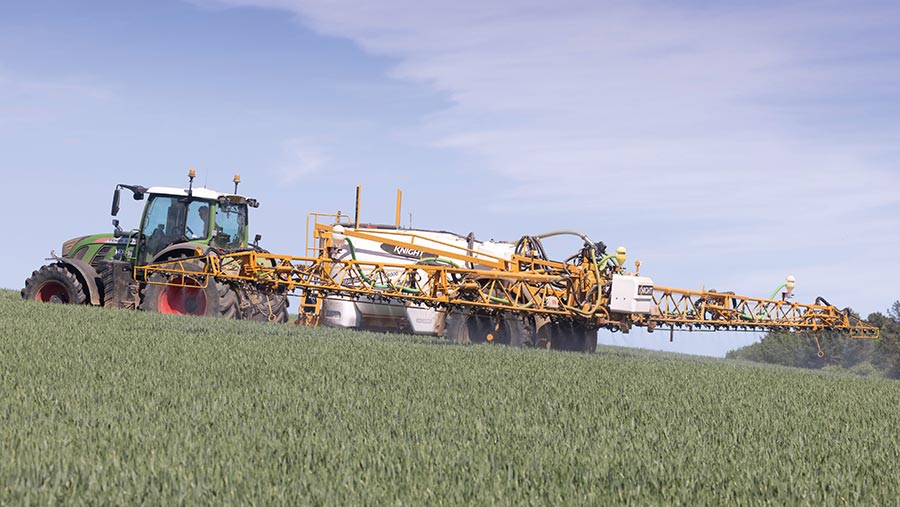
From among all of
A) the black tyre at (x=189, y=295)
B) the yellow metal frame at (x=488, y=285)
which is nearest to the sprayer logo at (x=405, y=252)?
the yellow metal frame at (x=488, y=285)

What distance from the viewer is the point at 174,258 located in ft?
57.7

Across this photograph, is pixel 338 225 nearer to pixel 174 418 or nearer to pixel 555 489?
pixel 174 418

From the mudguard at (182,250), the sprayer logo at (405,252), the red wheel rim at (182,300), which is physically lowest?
the red wheel rim at (182,300)

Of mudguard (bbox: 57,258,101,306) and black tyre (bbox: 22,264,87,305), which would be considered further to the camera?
black tyre (bbox: 22,264,87,305)

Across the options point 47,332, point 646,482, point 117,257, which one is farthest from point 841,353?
point 646,482

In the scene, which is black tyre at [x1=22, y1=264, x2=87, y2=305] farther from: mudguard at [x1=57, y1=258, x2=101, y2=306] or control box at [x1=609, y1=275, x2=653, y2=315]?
control box at [x1=609, y1=275, x2=653, y2=315]

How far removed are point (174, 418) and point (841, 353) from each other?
39235 mm

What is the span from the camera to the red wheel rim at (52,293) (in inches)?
759

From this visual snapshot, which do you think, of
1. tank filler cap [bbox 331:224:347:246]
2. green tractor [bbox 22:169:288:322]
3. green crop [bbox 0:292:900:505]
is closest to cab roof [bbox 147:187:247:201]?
green tractor [bbox 22:169:288:322]

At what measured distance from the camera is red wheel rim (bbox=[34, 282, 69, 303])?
19.3 meters

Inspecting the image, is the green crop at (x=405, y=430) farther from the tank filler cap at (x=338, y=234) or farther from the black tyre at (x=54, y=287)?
the black tyre at (x=54, y=287)

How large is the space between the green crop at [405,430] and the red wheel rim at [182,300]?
4630mm

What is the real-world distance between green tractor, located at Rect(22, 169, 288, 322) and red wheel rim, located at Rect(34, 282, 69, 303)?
0.04 meters

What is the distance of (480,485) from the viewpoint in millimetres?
5461
